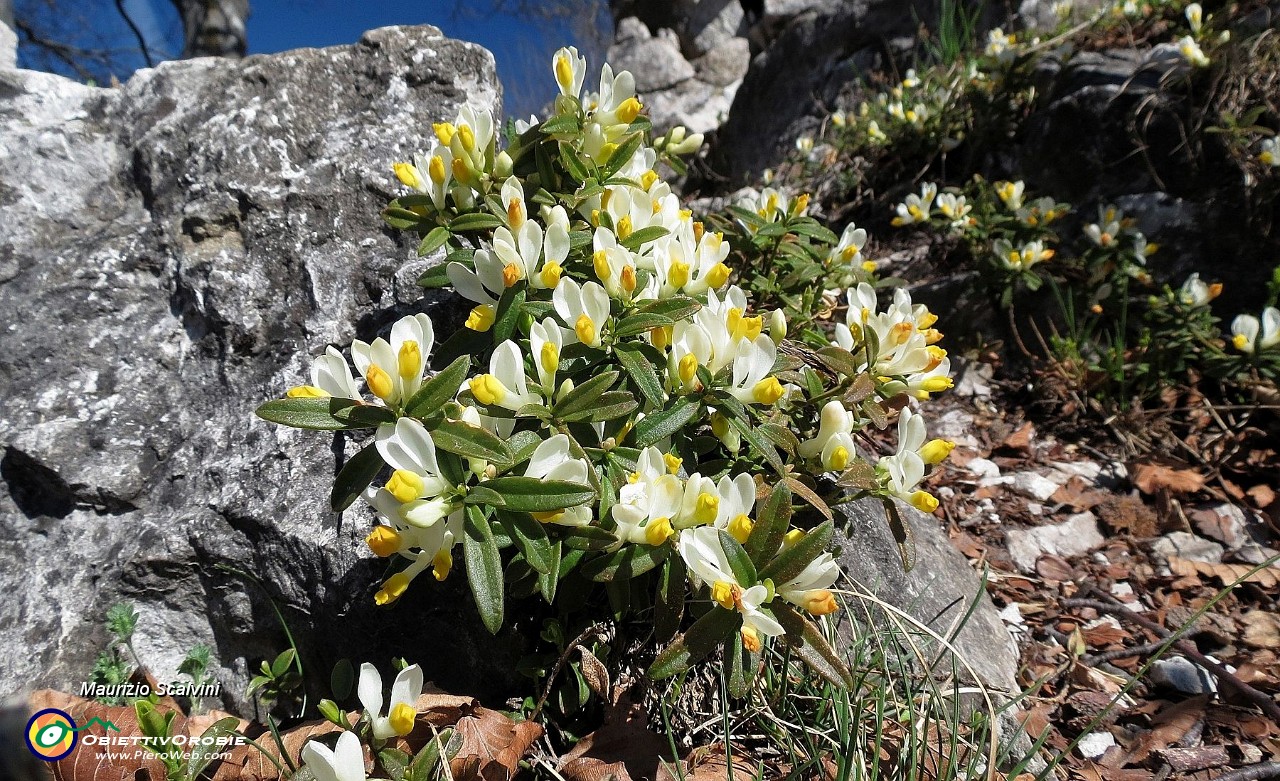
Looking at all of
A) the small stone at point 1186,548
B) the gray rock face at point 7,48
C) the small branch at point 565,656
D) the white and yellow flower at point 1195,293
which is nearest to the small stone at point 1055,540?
the small stone at point 1186,548

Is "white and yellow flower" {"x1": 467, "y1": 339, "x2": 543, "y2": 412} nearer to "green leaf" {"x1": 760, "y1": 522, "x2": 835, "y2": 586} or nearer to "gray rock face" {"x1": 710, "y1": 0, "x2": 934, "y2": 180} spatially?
"green leaf" {"x1": 760, "y1": 522, "x2": 835, "y2": 586}

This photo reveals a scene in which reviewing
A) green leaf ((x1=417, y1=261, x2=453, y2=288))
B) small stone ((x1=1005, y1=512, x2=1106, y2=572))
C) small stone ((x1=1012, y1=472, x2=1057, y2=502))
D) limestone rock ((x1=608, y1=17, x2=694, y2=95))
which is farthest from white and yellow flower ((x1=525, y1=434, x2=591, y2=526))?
limestone rock ((x1=608, y1=17, x2=694, y2=95))

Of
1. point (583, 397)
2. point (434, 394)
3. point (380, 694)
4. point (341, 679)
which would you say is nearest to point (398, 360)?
point (434, 394)

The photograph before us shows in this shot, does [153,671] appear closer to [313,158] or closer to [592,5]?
[313,158]

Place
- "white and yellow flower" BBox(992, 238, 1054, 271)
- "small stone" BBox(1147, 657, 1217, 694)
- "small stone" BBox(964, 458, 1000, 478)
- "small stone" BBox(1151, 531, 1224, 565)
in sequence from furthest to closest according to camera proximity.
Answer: "white and yellow flower" BBox(992, 238, 1054, 271) < "small stone" BBox(964, 458, 1000, 478) < "small stone" BBox(1151, 531, 1224, 565) < "small stone" BBox(1147, 657, 1217, 694)

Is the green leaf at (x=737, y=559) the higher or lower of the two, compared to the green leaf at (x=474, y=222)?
lower

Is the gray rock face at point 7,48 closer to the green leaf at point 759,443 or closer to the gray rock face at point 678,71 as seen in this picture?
the green leaf at point 759,443
